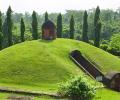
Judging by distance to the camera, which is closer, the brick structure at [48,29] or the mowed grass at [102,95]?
the mowed grass at [102,95]

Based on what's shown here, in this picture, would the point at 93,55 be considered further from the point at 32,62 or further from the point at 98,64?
the point at 32,62

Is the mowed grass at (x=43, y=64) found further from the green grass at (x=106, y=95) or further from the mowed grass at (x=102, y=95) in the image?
the green grass at (x=106, y=95)

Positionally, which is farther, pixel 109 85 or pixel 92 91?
pixel 109 85

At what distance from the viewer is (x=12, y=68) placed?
50500 millimetres

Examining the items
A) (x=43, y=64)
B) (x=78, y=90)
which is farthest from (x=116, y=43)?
(x=78, y=90)

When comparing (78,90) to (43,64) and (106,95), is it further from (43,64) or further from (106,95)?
(43,64)

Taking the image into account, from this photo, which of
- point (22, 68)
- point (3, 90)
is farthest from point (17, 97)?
point (22, 68)

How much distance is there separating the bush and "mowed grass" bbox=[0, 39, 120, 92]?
369 centimetres

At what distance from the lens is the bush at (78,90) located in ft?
131

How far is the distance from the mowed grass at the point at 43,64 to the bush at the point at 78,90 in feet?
12.1

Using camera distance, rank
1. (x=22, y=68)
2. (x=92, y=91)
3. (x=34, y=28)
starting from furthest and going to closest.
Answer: (x=34, y=28), (x=22, y=68), (x=92, y=91)

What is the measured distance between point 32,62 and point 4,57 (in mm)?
5112

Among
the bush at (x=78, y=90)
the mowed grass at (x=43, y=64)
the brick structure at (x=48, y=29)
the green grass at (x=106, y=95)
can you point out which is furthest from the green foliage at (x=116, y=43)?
the bush at (x=78, y=90)

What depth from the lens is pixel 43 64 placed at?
51.7 meters
